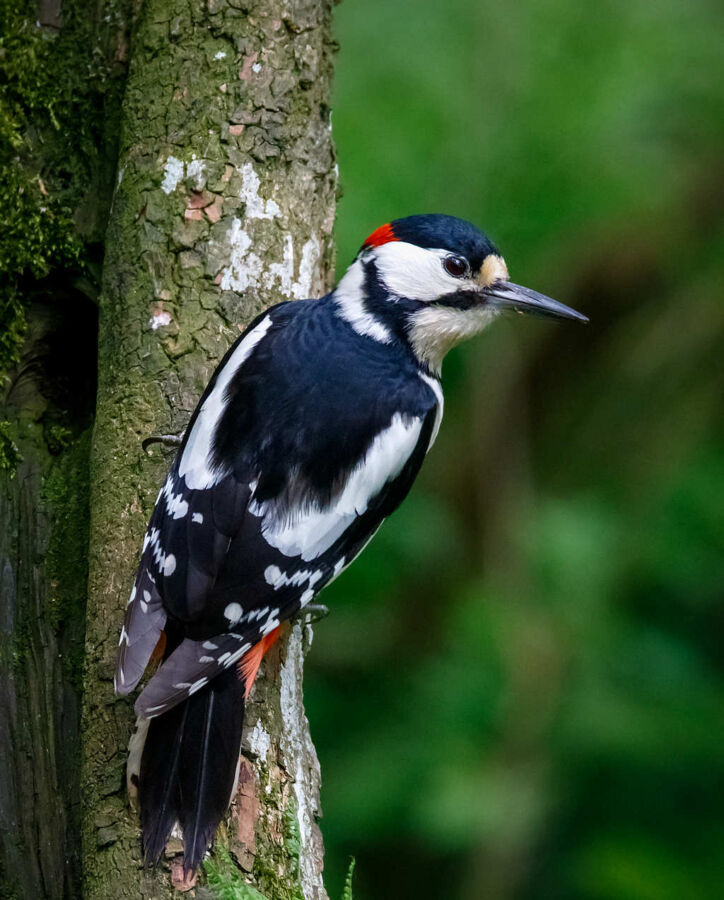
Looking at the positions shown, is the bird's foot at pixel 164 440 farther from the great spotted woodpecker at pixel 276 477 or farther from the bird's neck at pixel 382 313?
the bird's neck at pixel 382 313

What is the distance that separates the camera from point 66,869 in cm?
215

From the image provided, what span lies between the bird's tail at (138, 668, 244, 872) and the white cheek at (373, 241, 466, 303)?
998mm

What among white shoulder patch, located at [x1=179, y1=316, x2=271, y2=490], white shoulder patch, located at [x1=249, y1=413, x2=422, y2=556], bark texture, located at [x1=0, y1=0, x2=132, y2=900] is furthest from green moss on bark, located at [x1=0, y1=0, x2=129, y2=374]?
white shoulder patch, located at [x1=249, y1=413, x2=422, y2=556]

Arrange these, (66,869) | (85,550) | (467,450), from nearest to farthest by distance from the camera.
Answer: (66,869) < (85,550) < (467,450)

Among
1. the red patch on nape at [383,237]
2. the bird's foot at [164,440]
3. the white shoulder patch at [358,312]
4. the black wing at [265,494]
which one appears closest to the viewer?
the black wing at [265,494]

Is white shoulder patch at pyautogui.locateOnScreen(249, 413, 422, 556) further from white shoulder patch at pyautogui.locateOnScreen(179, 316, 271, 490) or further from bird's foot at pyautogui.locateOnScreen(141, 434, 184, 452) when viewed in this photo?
bird's foot at pyautogui.locateOnScreen(141, 434, 184, 452)

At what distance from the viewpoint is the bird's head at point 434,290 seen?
2.56 meters

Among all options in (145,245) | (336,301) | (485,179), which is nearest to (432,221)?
(336,301)

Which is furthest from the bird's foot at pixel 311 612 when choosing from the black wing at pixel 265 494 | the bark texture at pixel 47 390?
the bark texture at pixel 47 390

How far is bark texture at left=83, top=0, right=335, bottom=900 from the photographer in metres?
2.14

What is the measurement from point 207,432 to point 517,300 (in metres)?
0.82

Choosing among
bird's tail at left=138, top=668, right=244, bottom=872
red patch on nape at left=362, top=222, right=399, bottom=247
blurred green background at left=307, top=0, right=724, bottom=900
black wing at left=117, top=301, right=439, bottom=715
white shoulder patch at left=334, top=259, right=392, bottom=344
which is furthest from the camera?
blurred green background at left=307, top=0, right=724, bottom=900

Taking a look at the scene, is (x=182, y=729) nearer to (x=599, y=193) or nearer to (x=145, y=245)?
(x=145, y=245)

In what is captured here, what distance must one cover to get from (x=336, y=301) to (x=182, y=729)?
1.03 meters
